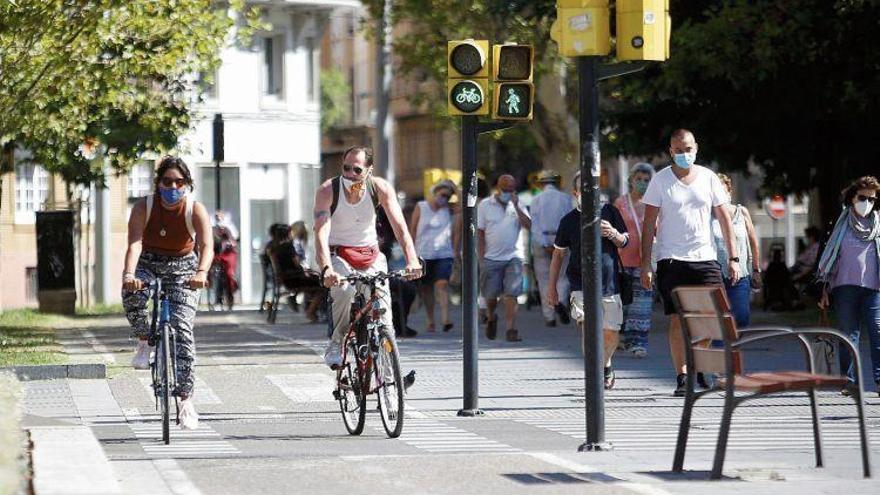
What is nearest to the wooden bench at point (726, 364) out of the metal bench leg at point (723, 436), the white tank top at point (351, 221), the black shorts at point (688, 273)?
the metal bench leg at point (723, 436)

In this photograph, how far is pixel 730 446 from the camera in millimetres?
12484

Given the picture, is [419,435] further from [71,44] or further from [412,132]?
[412,132]

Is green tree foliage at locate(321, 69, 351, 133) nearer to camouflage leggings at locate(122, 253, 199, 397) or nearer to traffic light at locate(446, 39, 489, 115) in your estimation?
traffic light at locate(446, 39, 489, 115)

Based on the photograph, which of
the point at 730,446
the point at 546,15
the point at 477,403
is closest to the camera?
the point at 730,446

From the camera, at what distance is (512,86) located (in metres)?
14.6

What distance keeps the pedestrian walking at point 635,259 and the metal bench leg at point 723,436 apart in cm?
870

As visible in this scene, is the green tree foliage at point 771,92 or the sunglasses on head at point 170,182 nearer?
the sunglasses on head at point 170,182

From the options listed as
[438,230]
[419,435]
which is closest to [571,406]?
[419,435]

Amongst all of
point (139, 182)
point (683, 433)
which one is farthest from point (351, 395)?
point (139, 182)

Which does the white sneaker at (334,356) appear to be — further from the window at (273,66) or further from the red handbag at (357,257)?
the window at (273,66)

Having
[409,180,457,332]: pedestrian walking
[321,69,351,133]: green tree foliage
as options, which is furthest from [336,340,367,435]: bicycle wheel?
[321,69,351,133]: green tree foliage

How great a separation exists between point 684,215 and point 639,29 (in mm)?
3667

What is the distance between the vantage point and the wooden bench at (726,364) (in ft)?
34.0

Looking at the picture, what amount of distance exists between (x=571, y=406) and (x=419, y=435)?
8.42 feet
